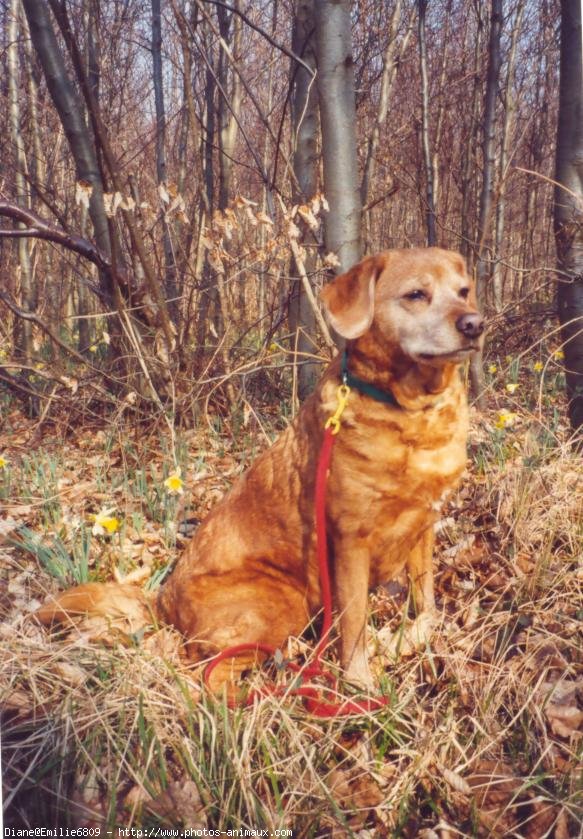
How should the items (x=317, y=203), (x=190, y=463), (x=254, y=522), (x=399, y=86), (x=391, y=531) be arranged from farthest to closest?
(x=399, y=86) → (x=190, y=463) → (x=317, y=203) → (x=254, y=522) → (x=391, y=531)

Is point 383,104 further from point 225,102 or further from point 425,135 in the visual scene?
point 225,102

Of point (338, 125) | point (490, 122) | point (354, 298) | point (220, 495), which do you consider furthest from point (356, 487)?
point (490, 122)

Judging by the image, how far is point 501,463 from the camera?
3428mm

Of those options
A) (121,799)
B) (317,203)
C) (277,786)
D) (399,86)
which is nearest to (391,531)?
(277,786)

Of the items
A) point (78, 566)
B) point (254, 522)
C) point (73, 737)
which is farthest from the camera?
point (78, 566)

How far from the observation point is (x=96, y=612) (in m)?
2.41

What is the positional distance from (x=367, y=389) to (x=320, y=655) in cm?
105

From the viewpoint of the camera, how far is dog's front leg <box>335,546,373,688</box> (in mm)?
2264

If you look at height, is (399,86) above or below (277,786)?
above

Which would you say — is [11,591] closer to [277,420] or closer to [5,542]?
[5,542]

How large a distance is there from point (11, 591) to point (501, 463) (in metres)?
2.69

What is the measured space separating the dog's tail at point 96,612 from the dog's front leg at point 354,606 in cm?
78

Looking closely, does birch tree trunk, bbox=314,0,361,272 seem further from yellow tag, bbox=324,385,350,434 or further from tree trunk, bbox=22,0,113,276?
tree trunk, bbox=22,0,113,276

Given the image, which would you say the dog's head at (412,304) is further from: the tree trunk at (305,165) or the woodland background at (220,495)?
the tree trunk at (305,165)
